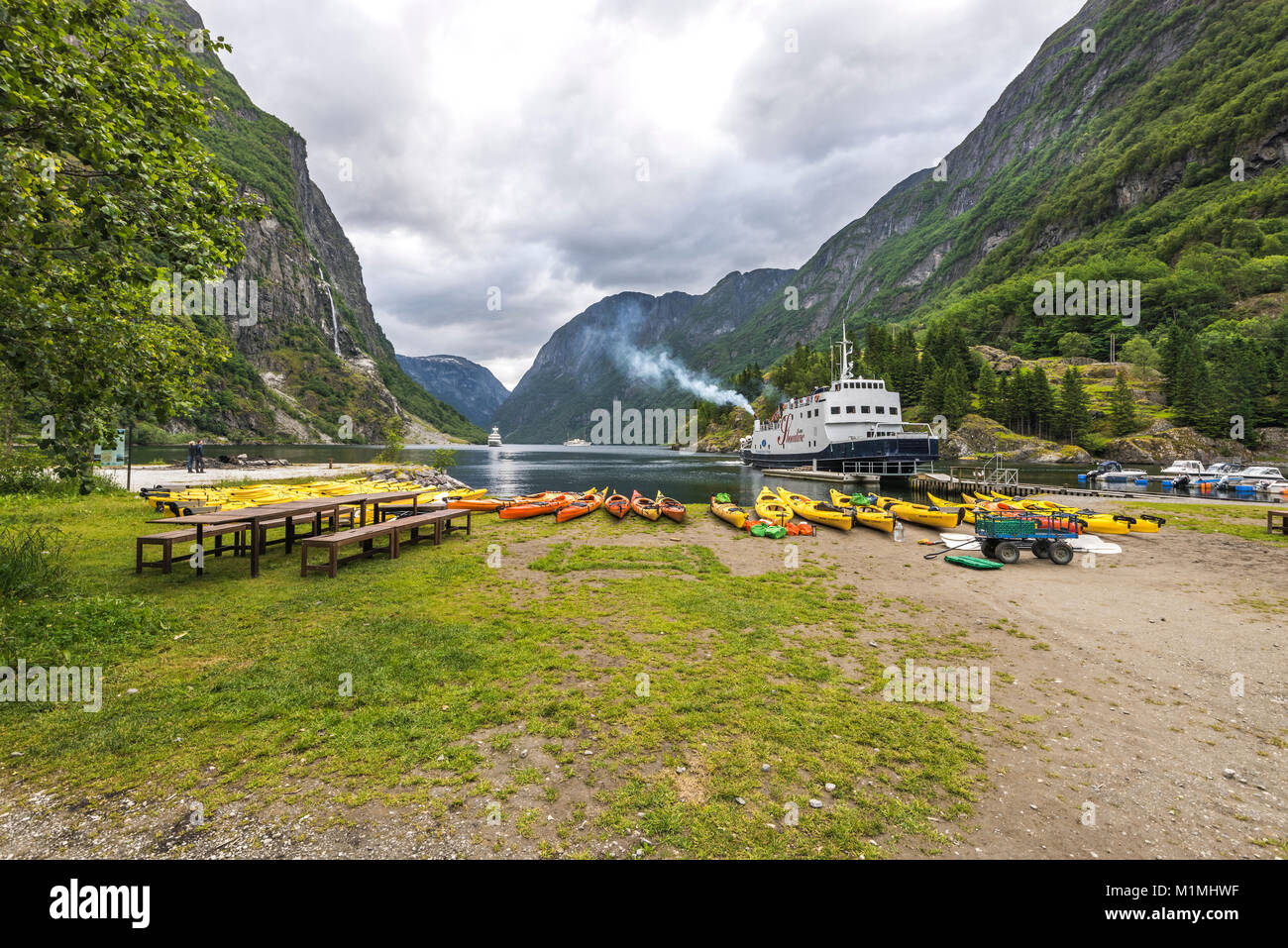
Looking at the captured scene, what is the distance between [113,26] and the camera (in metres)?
5.80

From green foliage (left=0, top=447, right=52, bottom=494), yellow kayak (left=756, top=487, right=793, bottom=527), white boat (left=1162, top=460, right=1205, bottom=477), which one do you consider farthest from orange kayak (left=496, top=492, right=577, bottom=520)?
white boat (left=1162, top=460, right=1205, bottom=477)

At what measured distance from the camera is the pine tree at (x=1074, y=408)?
70188mm

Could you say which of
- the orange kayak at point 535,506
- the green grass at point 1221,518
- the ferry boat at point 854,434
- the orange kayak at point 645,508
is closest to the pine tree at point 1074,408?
the ferry boat at point 854,434

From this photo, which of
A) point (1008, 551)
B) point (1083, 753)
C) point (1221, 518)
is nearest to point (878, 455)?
point (1221, 518)

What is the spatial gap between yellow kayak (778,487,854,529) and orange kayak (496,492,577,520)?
35.6 feet

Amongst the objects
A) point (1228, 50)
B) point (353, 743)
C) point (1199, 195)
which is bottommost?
point (353, 743)

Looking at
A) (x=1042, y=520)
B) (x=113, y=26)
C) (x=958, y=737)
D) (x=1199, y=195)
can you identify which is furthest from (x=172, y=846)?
(x=1199, y=195)

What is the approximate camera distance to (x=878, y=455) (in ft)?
155

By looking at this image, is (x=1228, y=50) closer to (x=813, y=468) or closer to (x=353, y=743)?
(x=813, y=468)

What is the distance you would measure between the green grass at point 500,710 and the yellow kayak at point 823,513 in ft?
36.2

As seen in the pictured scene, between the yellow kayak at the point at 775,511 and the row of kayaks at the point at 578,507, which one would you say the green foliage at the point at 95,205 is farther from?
the yellow kayak at the point at 775,511

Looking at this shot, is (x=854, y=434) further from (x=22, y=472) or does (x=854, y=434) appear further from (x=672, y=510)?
(x=22, y=472)
